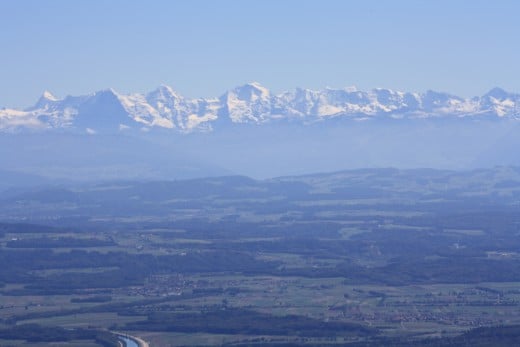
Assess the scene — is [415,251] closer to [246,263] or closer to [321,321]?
[246,263]

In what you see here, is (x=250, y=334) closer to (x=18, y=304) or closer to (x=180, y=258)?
(x=18, y=304)

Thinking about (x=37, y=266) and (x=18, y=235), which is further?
(x=18, y=235)

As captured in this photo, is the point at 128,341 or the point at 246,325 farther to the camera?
the point at 246,325

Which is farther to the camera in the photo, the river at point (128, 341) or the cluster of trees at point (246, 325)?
the cluster of trees at point (246, 325)

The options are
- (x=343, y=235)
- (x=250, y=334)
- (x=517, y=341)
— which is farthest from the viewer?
(x=343, y=235)

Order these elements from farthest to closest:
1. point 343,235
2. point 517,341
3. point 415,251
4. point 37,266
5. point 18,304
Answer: point 343,235 < point 415,251 < point 37,266 < point 18,304 < point 517,341

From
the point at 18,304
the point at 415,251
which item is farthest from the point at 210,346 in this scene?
the point at 415,251

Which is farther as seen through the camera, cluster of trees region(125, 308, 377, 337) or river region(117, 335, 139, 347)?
cluster of trees region(125, 308, 377, 337)

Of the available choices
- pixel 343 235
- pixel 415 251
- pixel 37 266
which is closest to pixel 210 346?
pixel 37 266

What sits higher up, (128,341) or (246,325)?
(246,325)
